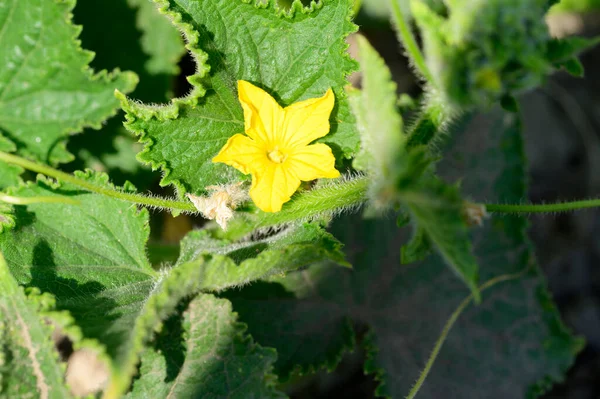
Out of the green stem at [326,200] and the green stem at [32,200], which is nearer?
the green stem at [32,200]

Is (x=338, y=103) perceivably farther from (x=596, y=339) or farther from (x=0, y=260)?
(x=596, y=339)

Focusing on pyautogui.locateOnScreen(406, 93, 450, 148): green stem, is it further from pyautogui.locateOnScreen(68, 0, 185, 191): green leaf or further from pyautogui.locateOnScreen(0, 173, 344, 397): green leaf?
pyautogui.locateOnScreen(68, 0, 185, 191): green leaf

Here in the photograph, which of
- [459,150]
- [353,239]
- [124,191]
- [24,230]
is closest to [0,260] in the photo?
[24,230]

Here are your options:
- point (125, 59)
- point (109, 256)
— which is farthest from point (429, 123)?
point (125, 59)

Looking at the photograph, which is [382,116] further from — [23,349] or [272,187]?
[23,349]

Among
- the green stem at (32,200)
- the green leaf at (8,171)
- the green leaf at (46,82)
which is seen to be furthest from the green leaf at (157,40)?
the green stem at (32,200)

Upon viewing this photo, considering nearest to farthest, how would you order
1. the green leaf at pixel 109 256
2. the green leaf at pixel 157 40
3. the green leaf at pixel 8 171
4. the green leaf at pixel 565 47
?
the green leaf at pixel 565 47 → the green leaf at pixel 109 256 → the green leaf at pixel 8 171 → the green leaf at pixel 157 40

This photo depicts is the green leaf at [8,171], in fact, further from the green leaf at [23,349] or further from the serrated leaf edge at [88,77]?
the green leaf at [23,349]
